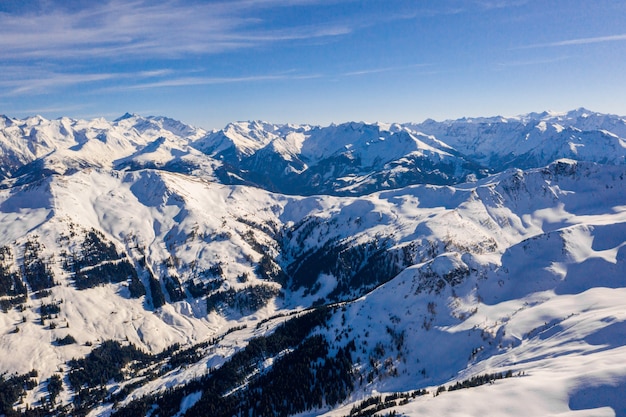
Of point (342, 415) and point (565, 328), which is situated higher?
point (565, 328)

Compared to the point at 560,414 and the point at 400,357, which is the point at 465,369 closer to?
the point at 400,357

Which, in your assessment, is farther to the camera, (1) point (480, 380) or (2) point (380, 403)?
(2) point (380, 403)

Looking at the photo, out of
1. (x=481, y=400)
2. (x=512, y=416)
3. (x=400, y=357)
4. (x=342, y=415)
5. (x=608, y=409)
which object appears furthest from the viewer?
(x=400, y=357)

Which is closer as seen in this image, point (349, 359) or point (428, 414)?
point (428, 414)

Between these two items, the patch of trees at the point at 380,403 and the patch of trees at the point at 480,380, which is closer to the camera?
the patch of trees at the point at 380,403

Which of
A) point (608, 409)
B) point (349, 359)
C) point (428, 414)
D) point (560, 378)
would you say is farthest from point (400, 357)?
point (608, 409)

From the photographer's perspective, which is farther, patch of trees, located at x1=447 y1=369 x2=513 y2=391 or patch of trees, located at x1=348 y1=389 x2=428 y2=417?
patch of trees, located at x1=447 y1=369 x2=513 y2=391

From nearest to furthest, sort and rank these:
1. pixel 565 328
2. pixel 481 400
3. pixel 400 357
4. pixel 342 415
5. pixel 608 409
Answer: pixel 608 409
pixel 481 400
pixel 342 415
pixel 565 328
pixel 400 357

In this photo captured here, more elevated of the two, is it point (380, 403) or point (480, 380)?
point (480, 380)

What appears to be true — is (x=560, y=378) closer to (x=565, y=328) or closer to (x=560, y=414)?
(x=560, y=414)
